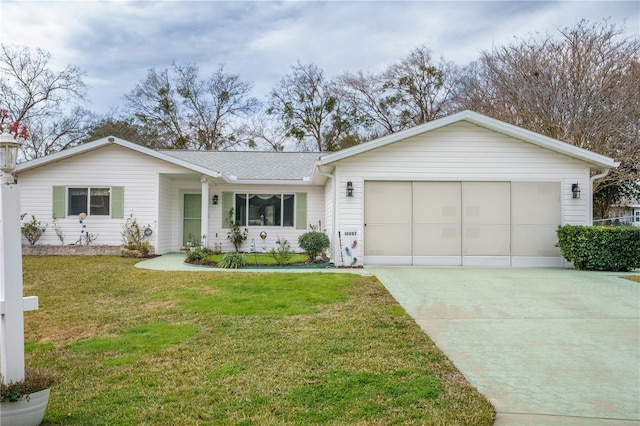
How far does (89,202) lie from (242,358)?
11.4 metres

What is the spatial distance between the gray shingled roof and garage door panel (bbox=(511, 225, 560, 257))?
636 cm

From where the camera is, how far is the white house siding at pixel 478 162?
10961 millimetres

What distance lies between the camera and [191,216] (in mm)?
15039

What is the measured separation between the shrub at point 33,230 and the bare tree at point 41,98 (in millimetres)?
13203

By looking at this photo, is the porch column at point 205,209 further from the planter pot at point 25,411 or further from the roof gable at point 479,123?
the planter pot at point 25,411

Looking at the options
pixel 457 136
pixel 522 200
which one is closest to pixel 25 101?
pixel 457 136

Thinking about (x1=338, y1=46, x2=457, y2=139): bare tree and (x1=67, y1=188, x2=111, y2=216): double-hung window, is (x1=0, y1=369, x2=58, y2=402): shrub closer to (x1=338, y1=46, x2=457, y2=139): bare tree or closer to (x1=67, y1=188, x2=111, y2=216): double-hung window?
(x1=67, y1=188, x2=111, y2=216): double-hung window

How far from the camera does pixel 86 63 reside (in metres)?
25.4

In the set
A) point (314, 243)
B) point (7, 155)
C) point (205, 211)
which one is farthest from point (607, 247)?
point (7, 155)

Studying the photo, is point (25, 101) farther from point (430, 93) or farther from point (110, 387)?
point (110, 387)

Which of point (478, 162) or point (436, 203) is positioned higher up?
point (478, 162)

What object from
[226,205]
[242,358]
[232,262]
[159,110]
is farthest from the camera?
[159,110]

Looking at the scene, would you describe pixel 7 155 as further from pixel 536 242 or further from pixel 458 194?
pixel 536 242

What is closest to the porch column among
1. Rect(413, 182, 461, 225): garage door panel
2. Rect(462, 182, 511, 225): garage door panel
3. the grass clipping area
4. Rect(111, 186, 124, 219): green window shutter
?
Rect(111, 186, 124, 219): green window shutter
